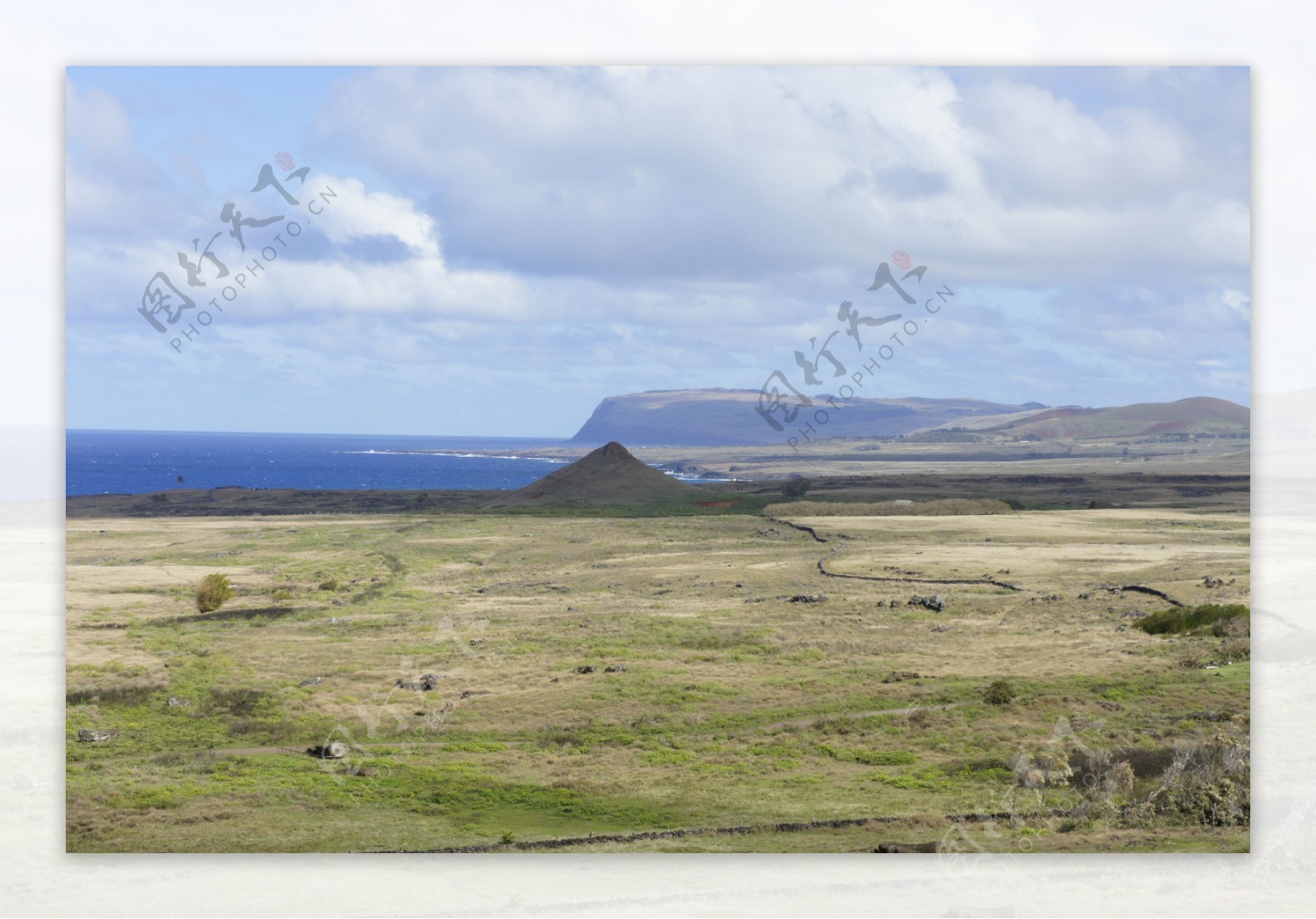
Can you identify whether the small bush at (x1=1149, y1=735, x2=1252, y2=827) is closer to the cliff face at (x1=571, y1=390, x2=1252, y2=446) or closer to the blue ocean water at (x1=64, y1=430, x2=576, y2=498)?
the cliff face at (x1=571, y1=390, x2=1252, y2=446)

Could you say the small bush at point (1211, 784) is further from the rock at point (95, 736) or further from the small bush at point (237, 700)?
the rock at point (95, 736)

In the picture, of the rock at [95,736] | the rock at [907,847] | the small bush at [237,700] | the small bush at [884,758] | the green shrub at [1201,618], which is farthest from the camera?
the green shrub at [1201,618]

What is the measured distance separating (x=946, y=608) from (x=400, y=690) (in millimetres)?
7139

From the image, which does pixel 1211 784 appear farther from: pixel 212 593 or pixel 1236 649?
pixel 212 593

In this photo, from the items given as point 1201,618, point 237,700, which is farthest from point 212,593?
point 1201,618

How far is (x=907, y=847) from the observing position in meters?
10.5

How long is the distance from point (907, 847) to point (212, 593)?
360 inches

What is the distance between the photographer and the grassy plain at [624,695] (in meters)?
10.8

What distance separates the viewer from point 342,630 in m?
12.9

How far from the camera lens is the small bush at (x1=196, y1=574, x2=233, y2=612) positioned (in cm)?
1308

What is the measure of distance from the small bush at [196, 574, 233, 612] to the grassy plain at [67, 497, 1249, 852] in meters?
0.15

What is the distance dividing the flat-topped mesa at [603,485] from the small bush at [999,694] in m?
6.92

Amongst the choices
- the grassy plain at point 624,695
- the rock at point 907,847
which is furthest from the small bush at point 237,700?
the rock at point 907,847

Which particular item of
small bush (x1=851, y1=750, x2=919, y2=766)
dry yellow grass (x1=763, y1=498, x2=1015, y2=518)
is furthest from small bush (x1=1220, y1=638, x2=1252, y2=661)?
dry yellow grass (x1=763, y1=498, x2=1015, y2=518)
